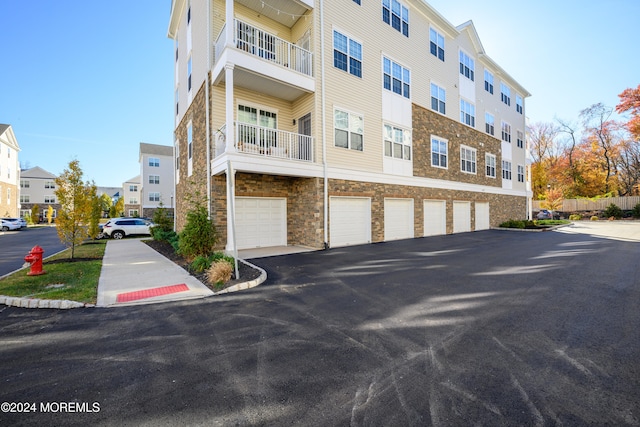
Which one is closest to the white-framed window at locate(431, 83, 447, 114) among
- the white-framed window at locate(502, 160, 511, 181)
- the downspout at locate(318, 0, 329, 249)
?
the downspout at locate(318, 0, 329, 249)

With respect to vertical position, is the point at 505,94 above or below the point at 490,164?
above

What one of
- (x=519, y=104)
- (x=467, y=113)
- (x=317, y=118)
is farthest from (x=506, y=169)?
(x=317, y=118)

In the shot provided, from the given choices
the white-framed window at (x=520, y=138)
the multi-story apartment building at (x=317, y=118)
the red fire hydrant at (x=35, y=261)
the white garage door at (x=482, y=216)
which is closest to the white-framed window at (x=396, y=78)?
the multi-story apartment building at (x=317, y=118)

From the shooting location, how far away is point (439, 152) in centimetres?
1778

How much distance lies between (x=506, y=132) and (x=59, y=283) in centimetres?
3012

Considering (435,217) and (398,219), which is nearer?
(398,219)

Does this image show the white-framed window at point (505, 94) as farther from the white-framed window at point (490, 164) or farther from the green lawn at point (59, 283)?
the green lawn at point (59, 283)

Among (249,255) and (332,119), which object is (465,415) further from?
(332,119)

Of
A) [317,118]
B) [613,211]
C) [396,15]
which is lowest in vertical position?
[613,211]

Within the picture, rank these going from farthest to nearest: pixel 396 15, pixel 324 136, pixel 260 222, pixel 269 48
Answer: pixel 396 15 < pixel 260 222 < pixel 269 48 < pixel 324 136

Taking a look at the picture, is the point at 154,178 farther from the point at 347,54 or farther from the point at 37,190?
the point at 347,54

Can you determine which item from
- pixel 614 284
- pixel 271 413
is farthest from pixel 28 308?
pixel 614 284

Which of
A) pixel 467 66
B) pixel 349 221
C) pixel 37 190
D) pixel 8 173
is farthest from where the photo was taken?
pixel 37 190

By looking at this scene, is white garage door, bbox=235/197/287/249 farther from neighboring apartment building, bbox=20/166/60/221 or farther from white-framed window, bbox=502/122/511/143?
neighboring apartment building, bbox=20/166/60/221
